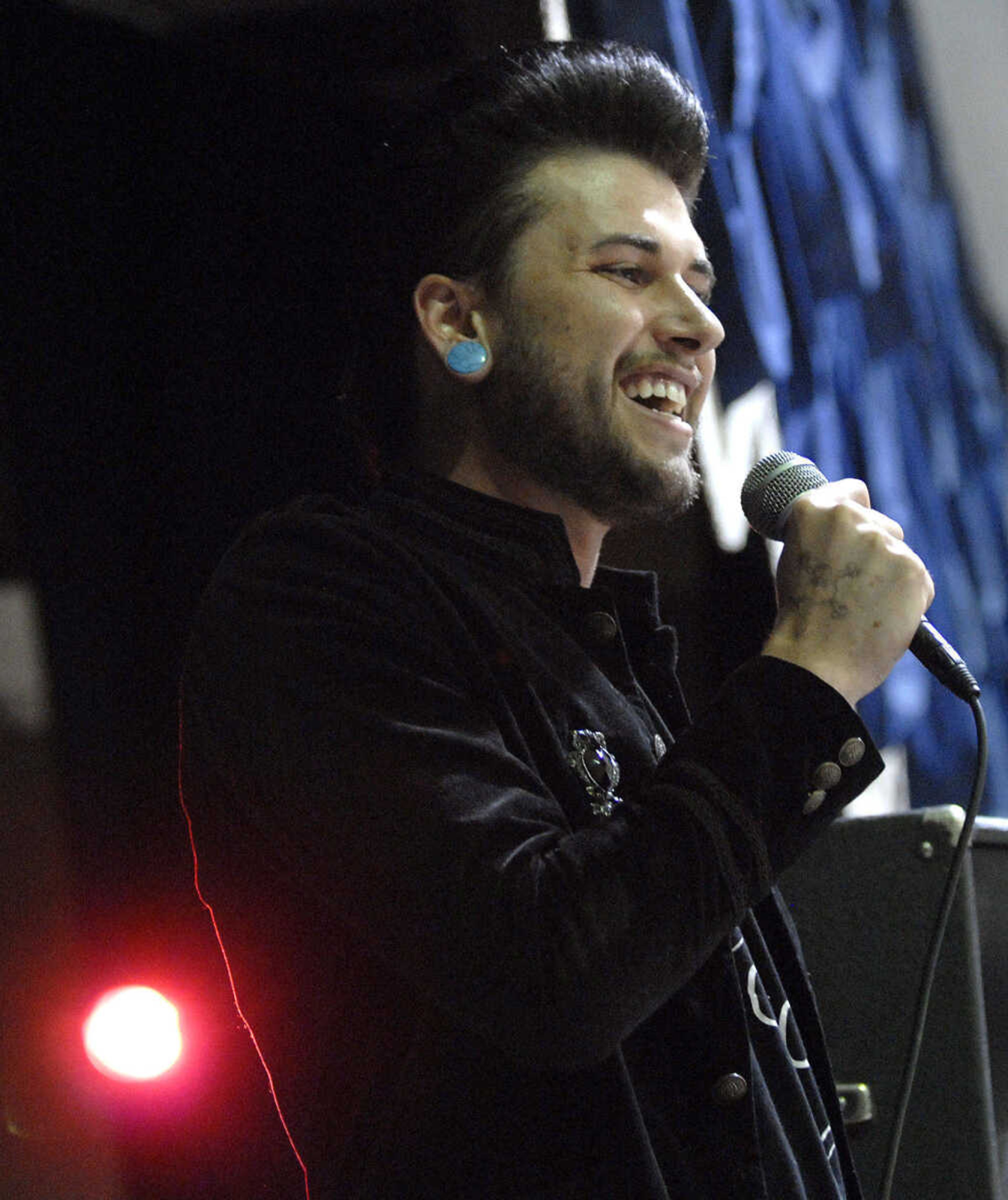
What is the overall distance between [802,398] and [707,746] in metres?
1.71

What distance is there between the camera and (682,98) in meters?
1.61

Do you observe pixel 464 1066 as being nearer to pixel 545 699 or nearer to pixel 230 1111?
pixel 545 699

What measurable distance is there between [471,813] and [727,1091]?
321 mm

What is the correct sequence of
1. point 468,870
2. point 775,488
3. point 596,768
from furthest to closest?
point 775,488
point 596,768
point 468,870

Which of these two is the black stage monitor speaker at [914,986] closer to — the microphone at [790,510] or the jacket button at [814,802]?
the microphone at [790,510]

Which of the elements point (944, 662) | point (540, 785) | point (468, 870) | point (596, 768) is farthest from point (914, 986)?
point (468, 870)

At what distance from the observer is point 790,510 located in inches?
48.4

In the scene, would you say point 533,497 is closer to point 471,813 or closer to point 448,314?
point 448,314

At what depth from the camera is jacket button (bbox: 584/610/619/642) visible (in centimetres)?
132

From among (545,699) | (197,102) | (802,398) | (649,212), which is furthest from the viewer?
(802,398)

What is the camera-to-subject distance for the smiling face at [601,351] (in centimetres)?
141

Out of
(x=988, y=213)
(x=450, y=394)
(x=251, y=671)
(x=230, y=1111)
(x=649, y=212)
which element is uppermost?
(x=988, y=213)

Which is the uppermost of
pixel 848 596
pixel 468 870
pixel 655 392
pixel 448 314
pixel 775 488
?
pixel 448 314

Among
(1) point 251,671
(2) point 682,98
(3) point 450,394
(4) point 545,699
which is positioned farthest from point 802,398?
(1) point 251,671
